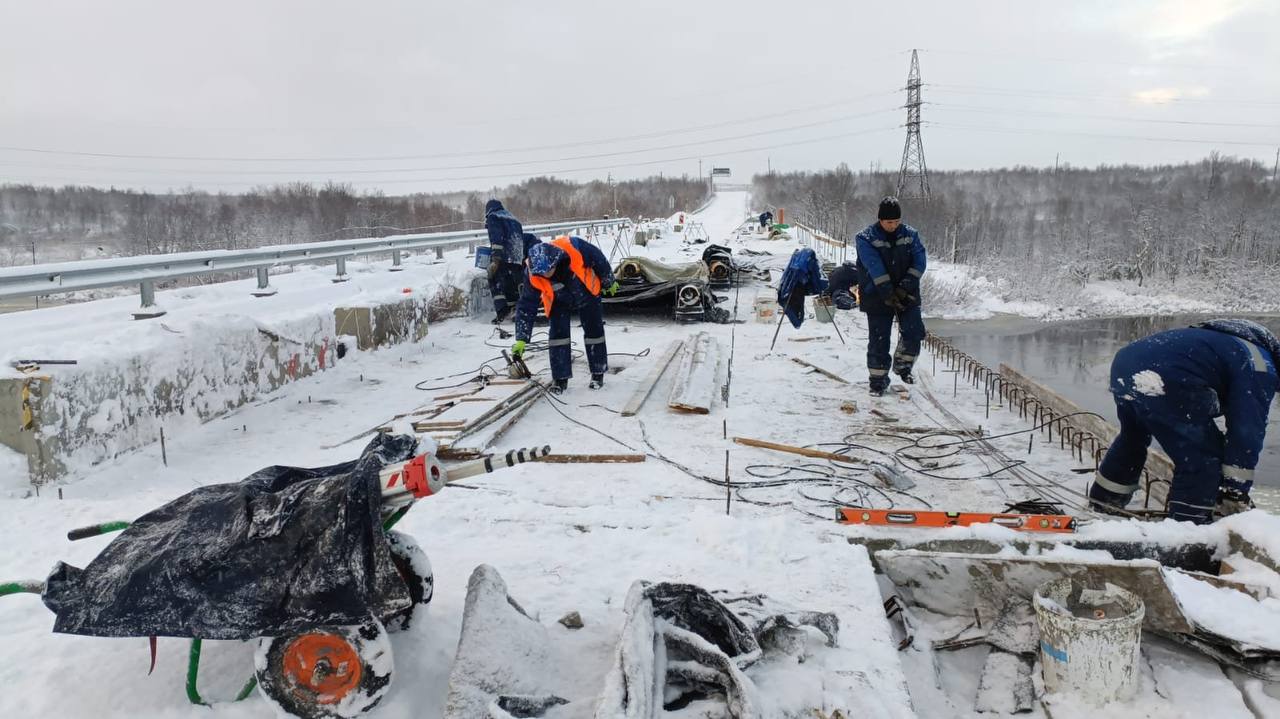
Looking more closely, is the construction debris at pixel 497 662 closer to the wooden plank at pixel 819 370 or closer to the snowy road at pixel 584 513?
the snowy road at pixel 584 513

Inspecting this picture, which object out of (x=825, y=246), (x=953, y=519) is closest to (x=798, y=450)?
(x=953, y=519)

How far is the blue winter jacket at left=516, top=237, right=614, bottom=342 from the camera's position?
7.64 meters

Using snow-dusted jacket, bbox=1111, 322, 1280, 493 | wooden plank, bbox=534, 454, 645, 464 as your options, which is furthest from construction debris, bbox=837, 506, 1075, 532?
wooden plank, bbox=534, 454, 645, 464

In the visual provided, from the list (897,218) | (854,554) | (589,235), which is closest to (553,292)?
(897,218)

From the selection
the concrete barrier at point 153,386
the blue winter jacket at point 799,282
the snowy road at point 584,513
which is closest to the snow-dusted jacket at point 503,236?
the snowy road at point 584,513

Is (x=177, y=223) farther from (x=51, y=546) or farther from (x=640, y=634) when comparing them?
(x=640, y=634)

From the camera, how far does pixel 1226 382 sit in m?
4.29

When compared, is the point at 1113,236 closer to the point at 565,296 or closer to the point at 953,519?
the point at 565,296

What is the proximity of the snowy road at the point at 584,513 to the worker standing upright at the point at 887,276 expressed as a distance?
0.71 meters

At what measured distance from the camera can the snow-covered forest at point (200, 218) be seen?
30969 mm

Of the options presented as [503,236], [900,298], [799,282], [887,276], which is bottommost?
[900,298]

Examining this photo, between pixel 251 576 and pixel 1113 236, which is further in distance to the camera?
pixel 1113 236

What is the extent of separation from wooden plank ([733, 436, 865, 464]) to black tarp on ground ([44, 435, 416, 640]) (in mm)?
4048

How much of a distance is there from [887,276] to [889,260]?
0.91 ft
